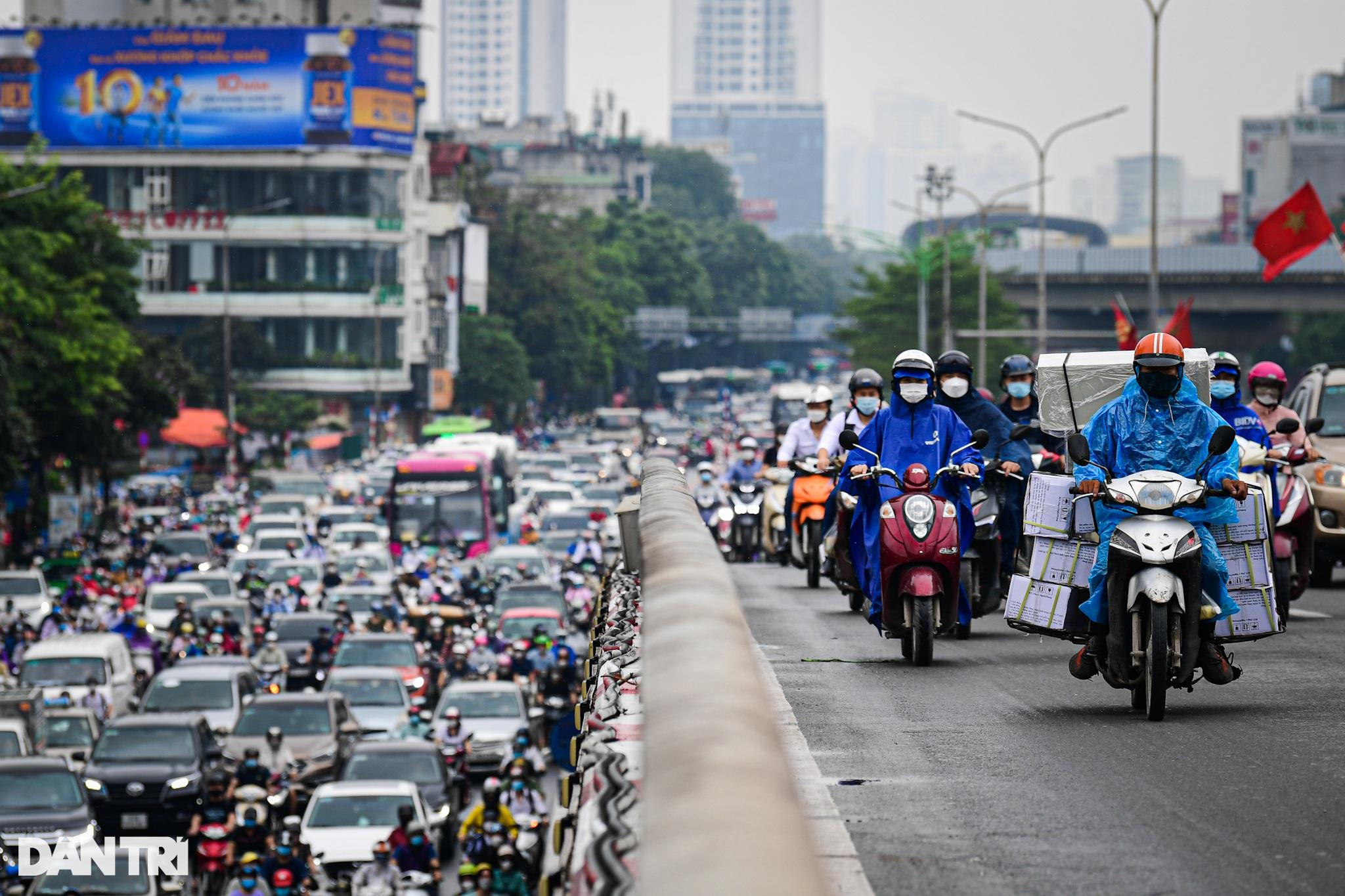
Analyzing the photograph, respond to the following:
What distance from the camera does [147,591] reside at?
35219 mm

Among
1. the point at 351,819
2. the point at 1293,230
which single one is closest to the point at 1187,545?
the point at 351,819

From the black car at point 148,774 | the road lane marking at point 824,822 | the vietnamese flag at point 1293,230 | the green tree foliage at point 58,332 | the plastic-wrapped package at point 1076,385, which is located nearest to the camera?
the road lane marking at point 824,822

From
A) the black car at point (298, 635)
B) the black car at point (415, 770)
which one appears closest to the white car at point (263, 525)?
the black car at point (298, 635)

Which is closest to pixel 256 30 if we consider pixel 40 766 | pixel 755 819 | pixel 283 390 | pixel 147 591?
pixel 283 390

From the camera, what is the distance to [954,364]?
553 inches

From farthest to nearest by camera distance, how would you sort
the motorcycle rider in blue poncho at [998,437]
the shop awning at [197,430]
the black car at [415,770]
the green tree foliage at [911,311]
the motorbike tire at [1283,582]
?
1. the green tree foliage at [911,311]
2. the shop awning at [197,430]
3. the black car at [415,770]
4. the motorbike tire at [1283,582]
5. the motorcycle rider in blue poncho at [998,437]

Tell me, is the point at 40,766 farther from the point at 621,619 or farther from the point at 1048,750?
the point at 1048,750

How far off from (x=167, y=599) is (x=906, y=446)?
2324cm

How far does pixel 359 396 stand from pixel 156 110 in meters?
14.1

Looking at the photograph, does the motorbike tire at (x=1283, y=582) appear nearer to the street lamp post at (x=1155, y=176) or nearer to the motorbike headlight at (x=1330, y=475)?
the motorbike headlight at (x=1330, y=475)

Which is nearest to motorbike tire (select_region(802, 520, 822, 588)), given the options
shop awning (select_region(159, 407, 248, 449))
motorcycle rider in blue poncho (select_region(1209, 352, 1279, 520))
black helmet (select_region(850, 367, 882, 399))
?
black helmet (select_region(850, 367, 882, 399))

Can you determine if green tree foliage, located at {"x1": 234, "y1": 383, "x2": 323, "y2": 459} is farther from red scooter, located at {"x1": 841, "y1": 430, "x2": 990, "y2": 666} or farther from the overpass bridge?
red scooter, located at {"x1": 841, "y1": 430, "x2": 990, "y2": 666}

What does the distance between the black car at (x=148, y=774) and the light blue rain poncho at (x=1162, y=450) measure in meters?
13.6

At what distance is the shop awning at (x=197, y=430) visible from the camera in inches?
2511
